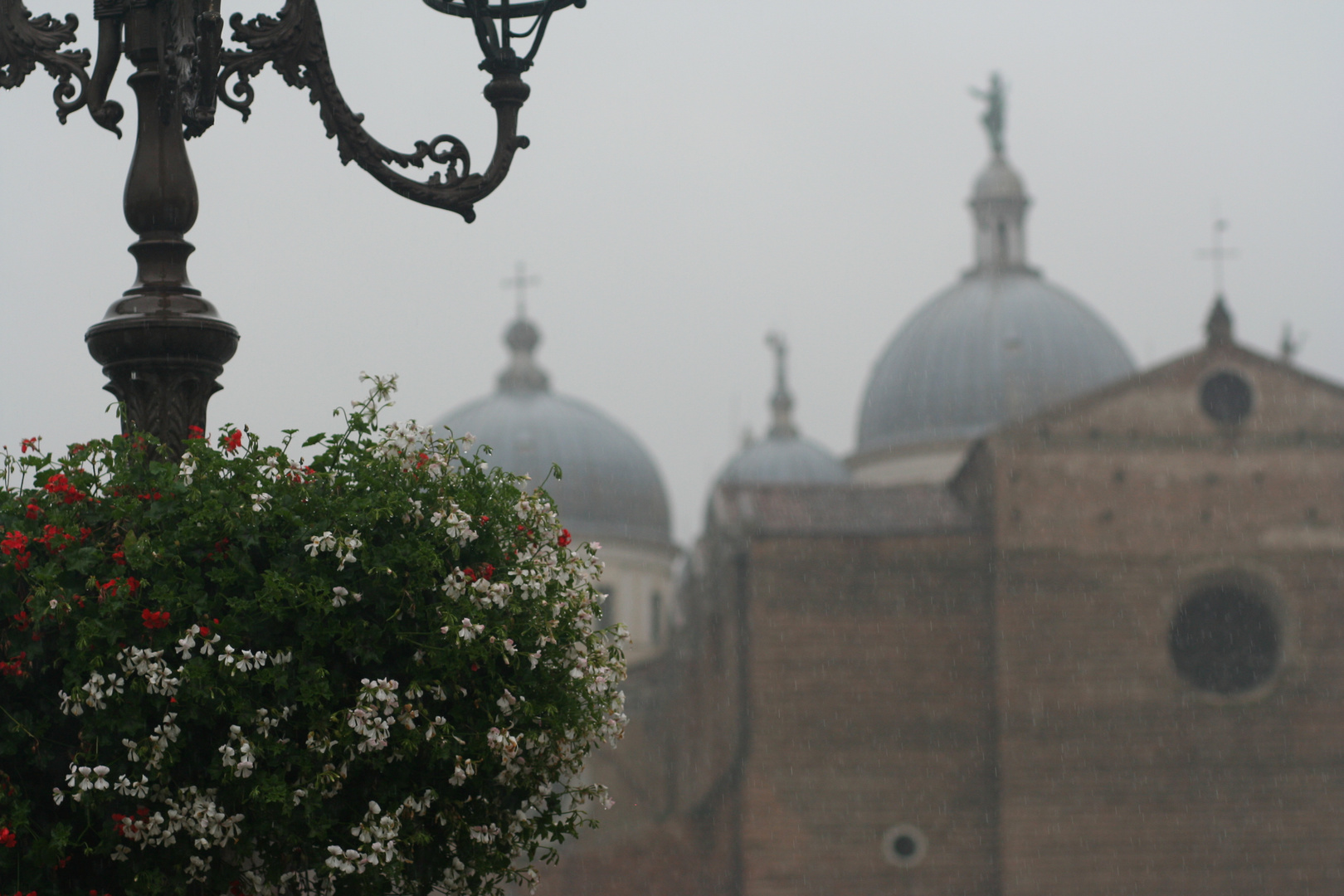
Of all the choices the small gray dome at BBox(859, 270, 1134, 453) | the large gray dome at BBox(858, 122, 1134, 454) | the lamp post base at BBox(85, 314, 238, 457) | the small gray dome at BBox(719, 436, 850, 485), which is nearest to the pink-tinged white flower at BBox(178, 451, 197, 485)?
the lamp post base at BBox(85, 314, 238, 457)

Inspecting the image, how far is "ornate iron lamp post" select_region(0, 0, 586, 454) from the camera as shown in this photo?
3850 millimetres

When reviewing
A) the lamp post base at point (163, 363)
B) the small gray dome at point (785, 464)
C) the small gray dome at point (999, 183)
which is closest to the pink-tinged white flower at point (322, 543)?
the lamp post base at point (163, 363)

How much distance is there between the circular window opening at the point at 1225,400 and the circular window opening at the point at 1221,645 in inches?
98.7

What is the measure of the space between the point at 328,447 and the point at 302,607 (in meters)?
0.39

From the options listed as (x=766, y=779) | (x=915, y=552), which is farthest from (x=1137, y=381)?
(x=766, y=779)

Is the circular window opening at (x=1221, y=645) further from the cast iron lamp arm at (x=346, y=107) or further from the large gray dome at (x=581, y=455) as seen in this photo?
the cast iron lamp arm at (x=346, y=107)

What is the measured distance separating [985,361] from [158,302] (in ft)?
109

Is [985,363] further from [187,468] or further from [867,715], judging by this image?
[187,468]

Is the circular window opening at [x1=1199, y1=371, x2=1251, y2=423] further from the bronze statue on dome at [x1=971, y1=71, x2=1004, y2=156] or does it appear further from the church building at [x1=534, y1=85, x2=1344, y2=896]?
the bronze statue on dome at [x1=971, y1=71, x2=1004, y2=156]

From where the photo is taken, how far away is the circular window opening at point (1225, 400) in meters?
26.0

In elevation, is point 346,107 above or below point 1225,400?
below

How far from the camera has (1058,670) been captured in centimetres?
2506

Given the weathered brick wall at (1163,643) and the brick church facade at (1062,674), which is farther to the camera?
the brick church facade at (1062,674)

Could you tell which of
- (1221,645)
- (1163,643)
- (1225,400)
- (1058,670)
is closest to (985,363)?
(1225,400)
